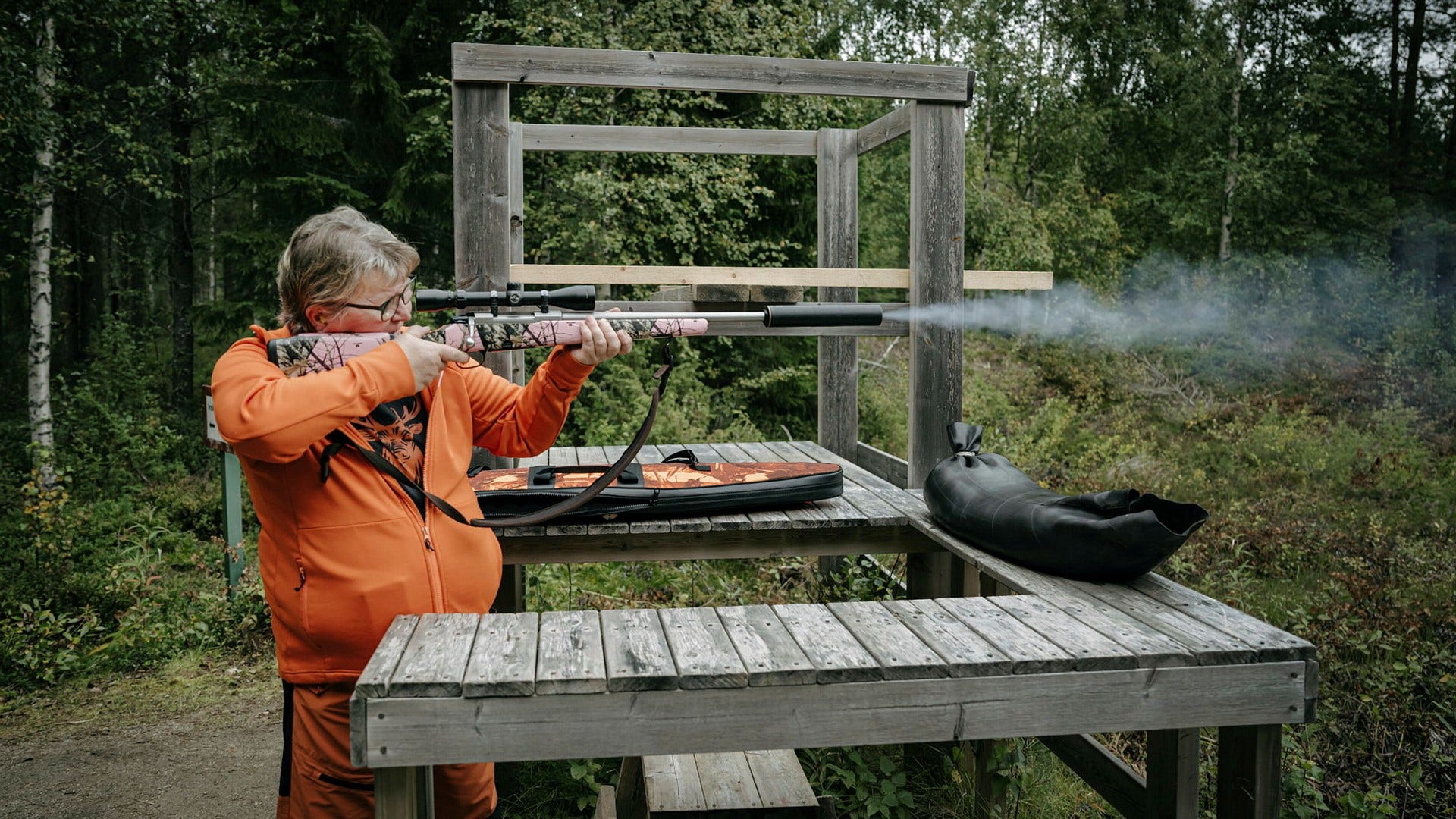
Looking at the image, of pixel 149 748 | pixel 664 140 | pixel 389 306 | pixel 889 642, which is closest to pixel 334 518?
pixel 389 306

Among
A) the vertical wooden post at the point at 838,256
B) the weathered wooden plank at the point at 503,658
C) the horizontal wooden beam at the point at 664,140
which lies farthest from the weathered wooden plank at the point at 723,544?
the horizontal wooden beam at the point at 664,140

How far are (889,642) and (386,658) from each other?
46.3 inches

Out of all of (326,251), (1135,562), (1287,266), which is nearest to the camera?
(326,251)

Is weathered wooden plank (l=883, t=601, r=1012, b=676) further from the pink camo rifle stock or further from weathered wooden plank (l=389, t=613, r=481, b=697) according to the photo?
weathered wooden plank (l=389, t=613, r=481, b=697)

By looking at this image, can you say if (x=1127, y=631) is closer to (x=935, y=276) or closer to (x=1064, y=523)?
(x=1064, y=523)

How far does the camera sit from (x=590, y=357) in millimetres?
2924

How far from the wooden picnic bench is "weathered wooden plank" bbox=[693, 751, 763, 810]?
757 mm

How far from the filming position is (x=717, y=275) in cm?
425

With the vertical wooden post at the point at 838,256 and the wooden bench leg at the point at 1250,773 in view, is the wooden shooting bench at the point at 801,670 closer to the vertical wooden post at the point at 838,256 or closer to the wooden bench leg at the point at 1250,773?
the wooden bench leg at the point at 1250,773

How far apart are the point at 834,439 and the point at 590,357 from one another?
11.2 ft

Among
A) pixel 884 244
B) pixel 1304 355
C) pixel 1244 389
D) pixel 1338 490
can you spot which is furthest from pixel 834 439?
pixel 884 244

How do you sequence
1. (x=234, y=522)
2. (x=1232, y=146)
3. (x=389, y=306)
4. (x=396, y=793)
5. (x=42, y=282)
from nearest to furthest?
(x=396, y=793), (x=389, y=306), (x=234, y=522), (x=42, y=282), (x=1232, y=146)

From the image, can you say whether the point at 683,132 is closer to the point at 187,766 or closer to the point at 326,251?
the point at 326,251

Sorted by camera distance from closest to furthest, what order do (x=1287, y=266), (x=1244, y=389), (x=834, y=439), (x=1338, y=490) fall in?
(x=834, y=439) → (x=1338, y=490) → (x=1244, y=389) → (x=1287, y=266)
